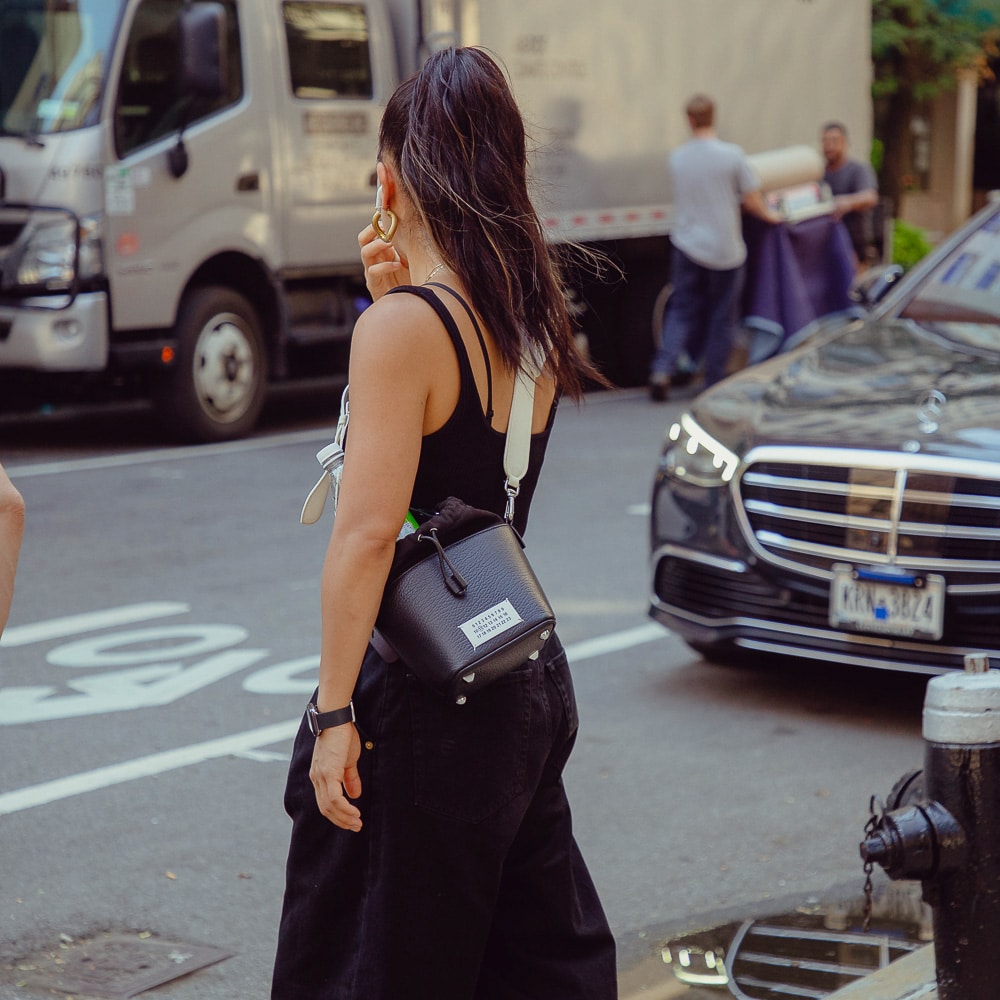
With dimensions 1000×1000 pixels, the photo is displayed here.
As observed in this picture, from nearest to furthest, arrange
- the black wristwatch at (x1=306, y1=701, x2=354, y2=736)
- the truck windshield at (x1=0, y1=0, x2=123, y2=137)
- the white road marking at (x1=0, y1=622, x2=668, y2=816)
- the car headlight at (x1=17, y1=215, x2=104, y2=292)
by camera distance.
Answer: the black wristwatch at (x1=306, y1=701, x2=354, y2=736) < the white road marking at (x1=0, y1=622, x2=668, y2=816) < the car headlight at (x1=17, y1=215, x2=104, y2=292) < the truck windshield at (x1=0, y1=0, x2=123, y2=137)

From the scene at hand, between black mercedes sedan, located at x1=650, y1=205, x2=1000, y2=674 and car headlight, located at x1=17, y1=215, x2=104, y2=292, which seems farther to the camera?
car headlight, located at x1=17, y1=215, x2=104, y2=292

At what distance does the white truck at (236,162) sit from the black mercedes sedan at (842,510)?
345 cm

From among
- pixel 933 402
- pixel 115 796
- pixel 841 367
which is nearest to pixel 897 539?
pixel 933 402

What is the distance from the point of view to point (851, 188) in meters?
15.3

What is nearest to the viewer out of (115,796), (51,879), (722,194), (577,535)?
(51,879)

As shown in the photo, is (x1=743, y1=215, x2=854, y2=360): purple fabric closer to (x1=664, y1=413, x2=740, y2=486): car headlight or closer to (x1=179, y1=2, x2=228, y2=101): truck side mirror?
(x1=179, y1=2, x2=228, y2=101): truck side mirror

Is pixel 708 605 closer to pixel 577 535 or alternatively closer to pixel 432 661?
pixel 577 535

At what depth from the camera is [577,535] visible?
27.6ft

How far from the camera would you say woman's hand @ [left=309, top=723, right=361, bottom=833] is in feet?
8.45

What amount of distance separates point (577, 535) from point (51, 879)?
174 inches

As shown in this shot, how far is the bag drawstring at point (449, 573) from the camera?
2518 mm

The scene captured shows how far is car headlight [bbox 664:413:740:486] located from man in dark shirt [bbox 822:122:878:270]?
9528mm

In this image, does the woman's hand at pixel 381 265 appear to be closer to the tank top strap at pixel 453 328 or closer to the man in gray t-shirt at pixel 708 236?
the tank top strap at pixel 453 328

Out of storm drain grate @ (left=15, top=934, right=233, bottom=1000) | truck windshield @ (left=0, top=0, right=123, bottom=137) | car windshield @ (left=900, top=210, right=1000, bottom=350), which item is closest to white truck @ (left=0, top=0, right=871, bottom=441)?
truck windshield @ (left=0, top=0, right=123, bottom=137)
